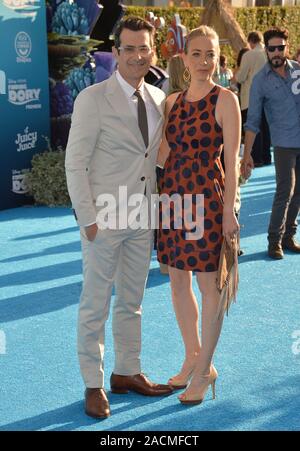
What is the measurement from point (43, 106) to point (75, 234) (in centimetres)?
255

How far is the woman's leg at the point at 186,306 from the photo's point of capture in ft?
14.2

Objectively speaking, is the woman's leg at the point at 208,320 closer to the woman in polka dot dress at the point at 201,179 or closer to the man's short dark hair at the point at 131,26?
the woman in polka dot dress at the point at 201,179

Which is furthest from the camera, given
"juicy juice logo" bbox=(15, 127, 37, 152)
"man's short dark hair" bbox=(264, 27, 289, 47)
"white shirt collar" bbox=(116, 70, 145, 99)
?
"juicy juice logo" bbox=(15, 127, 37, 152)

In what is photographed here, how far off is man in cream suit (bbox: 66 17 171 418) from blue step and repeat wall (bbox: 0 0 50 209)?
5867 mm

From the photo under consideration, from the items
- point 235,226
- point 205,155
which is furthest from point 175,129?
point 235,226

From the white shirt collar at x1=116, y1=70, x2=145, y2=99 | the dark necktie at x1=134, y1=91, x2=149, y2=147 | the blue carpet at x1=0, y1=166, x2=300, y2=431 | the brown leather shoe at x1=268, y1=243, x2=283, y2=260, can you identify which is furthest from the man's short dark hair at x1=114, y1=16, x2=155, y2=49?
the brown leather shoe at x1=268, y1=243, x2=283, y2=260

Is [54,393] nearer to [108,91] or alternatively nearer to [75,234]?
[108,91]

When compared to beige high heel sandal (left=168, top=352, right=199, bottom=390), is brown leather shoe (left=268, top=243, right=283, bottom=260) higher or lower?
lower

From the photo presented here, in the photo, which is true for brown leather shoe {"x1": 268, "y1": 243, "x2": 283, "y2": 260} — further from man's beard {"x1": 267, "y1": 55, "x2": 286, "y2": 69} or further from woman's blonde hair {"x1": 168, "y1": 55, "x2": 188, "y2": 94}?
woman's blonde hair {"x1": 168, "y1": 55, "x2": 188, "y2": 94}

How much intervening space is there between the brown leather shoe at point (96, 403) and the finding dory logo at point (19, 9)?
647cm

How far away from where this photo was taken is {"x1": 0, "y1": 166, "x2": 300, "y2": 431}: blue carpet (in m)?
4.08

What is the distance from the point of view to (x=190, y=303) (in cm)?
436

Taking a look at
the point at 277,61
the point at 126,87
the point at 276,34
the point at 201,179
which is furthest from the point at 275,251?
the point at 126,87

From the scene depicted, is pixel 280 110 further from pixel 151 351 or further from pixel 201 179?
pixel 201 179
